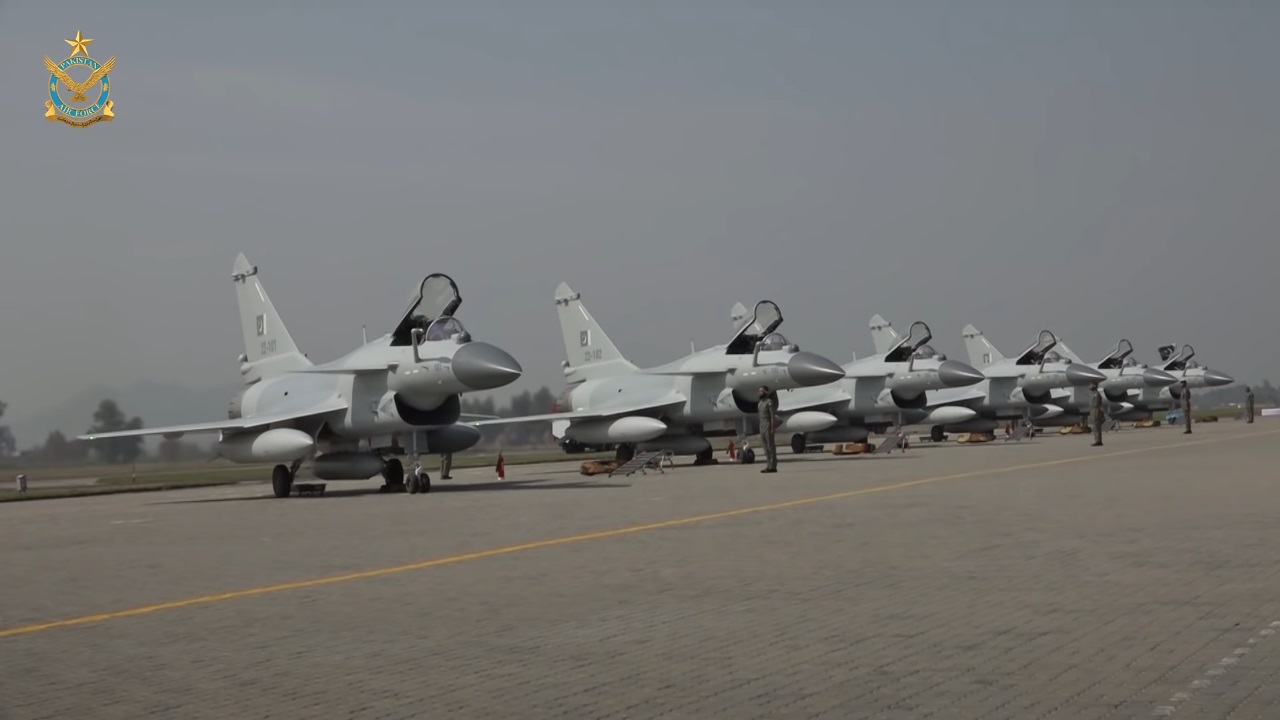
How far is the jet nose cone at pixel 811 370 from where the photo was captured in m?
33.8

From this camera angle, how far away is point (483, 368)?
22531mm

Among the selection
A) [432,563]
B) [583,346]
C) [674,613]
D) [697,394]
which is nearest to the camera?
[674,613]

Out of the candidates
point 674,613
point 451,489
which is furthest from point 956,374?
point 674,613

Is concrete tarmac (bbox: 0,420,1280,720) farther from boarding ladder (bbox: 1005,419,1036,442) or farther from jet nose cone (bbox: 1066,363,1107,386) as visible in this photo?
jet nose cone (bbox: 1066,363,1107,386)

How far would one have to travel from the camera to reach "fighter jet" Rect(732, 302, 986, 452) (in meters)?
42.1

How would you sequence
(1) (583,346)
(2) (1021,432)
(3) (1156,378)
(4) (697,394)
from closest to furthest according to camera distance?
(4) (697,394) → (1) (583,346) → (2) (1021,432) → (3) (1156,378)

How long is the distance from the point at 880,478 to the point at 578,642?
54.2ft

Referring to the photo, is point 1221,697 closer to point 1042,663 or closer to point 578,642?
point 1042,663

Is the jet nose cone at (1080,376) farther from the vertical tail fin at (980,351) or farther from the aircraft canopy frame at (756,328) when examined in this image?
the aircraft canopy frame at (756,328)

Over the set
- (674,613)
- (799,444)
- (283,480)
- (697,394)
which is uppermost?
(697,394)

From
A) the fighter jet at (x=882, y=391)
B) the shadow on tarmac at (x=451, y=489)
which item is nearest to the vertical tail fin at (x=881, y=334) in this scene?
the fighter jet at (x=882, y=391)

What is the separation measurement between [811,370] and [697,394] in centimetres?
324

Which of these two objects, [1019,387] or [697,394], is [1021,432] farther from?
[697,394]

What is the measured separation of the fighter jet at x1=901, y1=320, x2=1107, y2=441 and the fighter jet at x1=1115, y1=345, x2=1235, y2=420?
11.1 m
